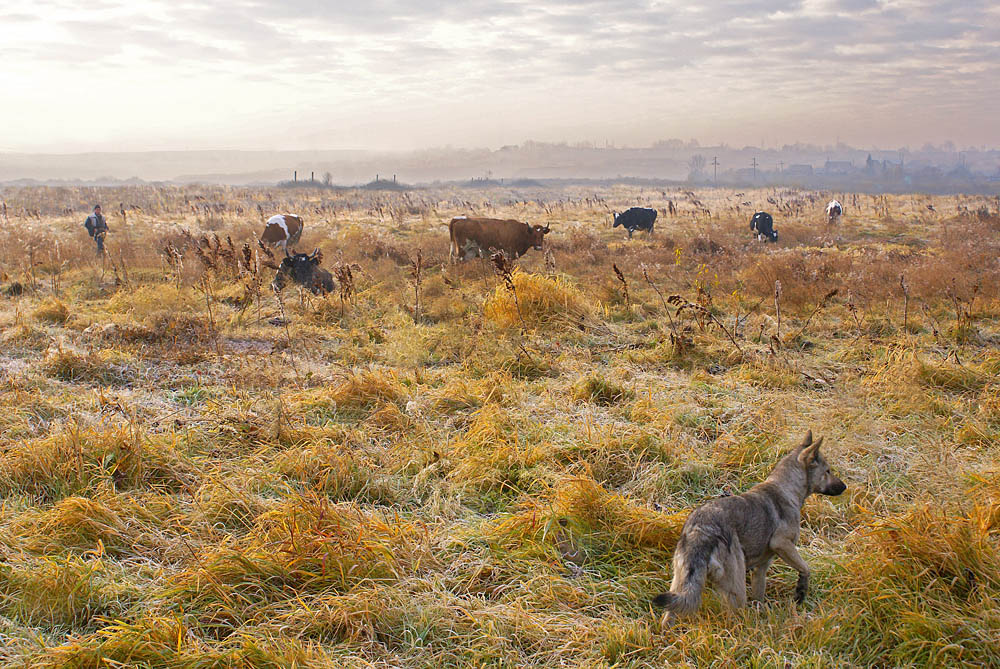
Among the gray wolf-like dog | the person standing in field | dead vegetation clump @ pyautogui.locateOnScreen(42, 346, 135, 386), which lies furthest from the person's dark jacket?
the gray wolf-like dog

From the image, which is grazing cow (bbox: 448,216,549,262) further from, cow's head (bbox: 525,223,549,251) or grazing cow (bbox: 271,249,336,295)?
grazing cow (bbox: 271,249,336,295)

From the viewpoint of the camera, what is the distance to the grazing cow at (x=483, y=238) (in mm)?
16125

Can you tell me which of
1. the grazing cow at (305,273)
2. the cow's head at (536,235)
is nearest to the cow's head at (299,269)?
the grazing cow at (305,273)

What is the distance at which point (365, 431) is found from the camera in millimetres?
5488

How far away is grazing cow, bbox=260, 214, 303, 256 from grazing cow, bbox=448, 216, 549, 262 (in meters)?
6.35

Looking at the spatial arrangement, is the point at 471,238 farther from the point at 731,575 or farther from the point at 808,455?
the point at 731,575

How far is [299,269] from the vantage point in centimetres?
Answer: 1257

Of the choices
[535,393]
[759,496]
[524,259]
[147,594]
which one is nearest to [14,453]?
[147,594]

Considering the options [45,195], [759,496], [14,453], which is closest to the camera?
[759,496]

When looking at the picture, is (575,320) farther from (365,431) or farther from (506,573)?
(506,573)

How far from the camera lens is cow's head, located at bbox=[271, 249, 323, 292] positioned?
12.5 m

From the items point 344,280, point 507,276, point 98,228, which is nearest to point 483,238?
point 344,280

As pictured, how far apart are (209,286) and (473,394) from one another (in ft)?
26.3

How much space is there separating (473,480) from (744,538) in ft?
6.52
